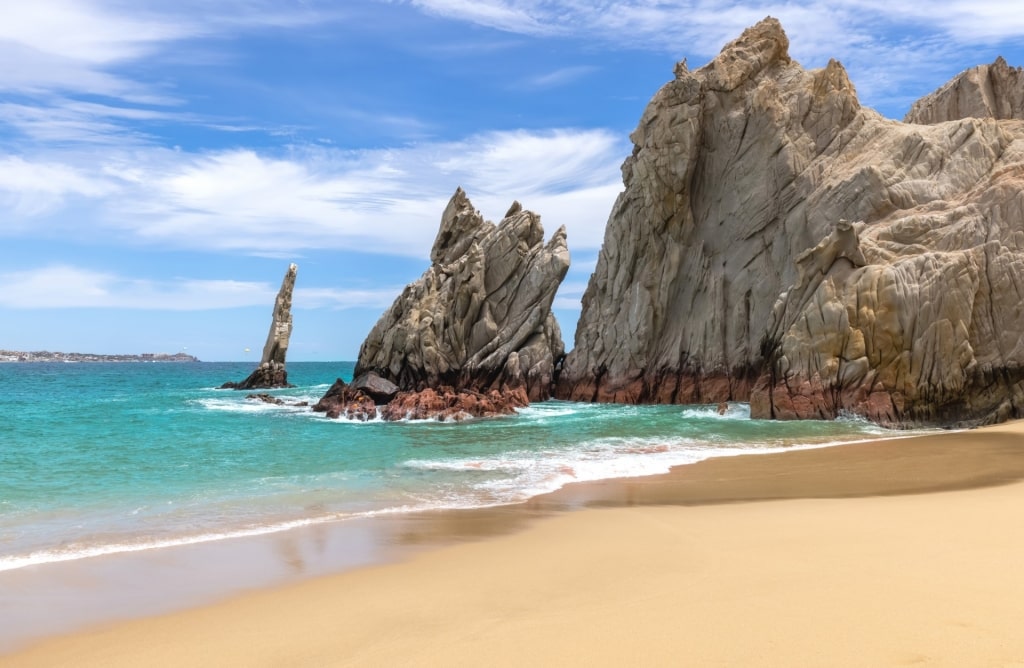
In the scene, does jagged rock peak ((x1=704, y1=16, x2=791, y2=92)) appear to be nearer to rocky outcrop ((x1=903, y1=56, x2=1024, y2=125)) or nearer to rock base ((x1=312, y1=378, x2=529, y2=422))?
rocky outcrop ((x1=903, y1=56, x2=1024, y2=125))

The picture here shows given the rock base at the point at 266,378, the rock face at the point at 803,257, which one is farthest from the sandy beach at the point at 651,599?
the rock base at the point at 266,378

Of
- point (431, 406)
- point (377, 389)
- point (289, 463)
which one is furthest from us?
point (377, 389)

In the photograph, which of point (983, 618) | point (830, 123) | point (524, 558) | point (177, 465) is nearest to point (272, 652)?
point (524, 558)

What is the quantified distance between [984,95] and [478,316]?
101ft

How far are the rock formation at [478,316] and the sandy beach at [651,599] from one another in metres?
34.0

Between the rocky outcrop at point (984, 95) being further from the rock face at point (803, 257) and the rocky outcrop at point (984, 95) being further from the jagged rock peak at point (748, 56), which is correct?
the jagged rock peak at point (748, 56)

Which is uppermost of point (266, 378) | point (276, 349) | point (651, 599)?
point (276, 349)

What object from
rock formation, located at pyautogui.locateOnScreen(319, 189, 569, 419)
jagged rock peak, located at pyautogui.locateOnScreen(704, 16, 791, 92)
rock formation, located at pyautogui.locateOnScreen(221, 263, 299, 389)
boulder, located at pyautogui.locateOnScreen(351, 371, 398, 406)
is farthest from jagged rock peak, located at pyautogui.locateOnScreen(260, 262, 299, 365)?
jagged rock peak, located at pyautogui.locateOnScreen(704, 16, 791, 92)

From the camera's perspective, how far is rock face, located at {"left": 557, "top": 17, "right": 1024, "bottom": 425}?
81.8 ft

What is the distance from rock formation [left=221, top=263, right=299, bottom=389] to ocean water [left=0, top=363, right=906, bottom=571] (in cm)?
2894

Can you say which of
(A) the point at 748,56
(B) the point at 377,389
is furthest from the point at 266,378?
(A) the point at 748,56

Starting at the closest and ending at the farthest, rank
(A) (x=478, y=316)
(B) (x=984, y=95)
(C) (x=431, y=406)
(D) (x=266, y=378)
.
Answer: (C) (x=431, y=406), (B) (x=984, y=95), (A) (x=478, y=316), (D) (x=266, y=378)

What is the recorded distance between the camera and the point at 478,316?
1861 inches

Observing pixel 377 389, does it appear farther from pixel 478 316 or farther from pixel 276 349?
pixel 276 349
